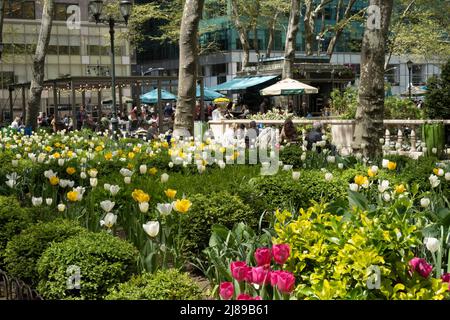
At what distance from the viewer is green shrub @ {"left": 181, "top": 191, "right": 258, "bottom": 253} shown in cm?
598

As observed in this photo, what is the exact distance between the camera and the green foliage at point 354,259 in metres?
3.52

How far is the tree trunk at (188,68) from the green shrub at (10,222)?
350 inches

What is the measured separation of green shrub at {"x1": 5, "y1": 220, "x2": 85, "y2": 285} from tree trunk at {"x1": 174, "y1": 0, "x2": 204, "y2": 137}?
9714 mm

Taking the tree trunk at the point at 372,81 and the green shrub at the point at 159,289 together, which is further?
the tree trunk at the point at 372,81

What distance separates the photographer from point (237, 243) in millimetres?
5109

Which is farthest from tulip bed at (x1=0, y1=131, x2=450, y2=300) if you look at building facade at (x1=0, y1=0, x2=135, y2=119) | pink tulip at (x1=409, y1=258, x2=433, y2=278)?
building facade at (x1=0, y1=0, x2=135, y2=119)

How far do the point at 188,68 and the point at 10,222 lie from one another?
378 inches

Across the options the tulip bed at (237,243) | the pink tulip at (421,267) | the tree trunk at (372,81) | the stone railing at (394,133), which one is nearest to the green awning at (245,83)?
the stone railing at (394,133)

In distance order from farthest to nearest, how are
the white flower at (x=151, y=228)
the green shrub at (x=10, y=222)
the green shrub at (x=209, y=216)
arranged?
the green shrub at (x=209, y=216) → the green shrub at (x=10, y=222) → the white flower at (x=151, y=228)

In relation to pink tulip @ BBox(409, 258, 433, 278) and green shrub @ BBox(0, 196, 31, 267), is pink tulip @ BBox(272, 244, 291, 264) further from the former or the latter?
green shrub @ BBox(0, 196, 31, 267)

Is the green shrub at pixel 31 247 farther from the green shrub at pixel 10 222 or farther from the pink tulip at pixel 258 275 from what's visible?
the pink tulip at pixel 258 275

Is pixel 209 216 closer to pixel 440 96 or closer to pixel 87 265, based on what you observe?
pixel 87 265

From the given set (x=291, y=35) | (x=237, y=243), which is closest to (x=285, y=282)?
(x=237, y=243)
